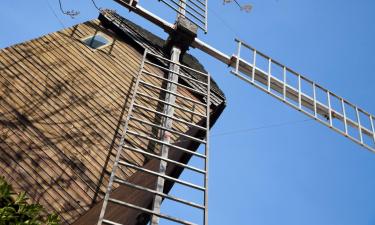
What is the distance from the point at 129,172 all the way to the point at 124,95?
6.09 ft

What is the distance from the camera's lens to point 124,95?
7582 mm

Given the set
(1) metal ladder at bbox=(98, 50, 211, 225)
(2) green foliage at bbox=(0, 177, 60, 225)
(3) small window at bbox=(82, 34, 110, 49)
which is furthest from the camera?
(3) small window at bbox=(82, 34, 110, 49)

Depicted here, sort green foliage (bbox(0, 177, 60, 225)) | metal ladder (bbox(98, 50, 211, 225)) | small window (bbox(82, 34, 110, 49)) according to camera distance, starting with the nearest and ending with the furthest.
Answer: green foliage (bbox(0, 177, 60, 225)) < metal ladder (bbox(98, 50, 211, 225)) < small window (bbox(82, 34, 110, 49))

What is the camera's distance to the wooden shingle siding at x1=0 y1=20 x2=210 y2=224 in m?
5.53

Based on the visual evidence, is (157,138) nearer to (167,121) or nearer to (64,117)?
(167,121)

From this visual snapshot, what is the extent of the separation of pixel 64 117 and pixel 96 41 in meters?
2.63

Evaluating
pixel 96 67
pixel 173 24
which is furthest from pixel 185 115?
pixel 173 24

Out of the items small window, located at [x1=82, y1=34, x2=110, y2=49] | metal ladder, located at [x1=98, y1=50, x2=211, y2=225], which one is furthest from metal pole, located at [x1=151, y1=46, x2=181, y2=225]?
small window, located at [x1=82, y1=34, x2=110, y2=49]

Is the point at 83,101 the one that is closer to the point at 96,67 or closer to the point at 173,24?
the point at 96,67

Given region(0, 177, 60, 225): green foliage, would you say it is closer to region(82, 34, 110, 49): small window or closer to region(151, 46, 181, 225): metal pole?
region(151, 46, 181, 225): metal pole

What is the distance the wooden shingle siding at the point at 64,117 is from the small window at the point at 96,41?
0.17 meters

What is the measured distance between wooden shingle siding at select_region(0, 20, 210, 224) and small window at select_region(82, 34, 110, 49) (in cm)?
17

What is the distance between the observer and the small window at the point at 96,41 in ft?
27.4

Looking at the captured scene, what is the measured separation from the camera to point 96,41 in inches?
336
